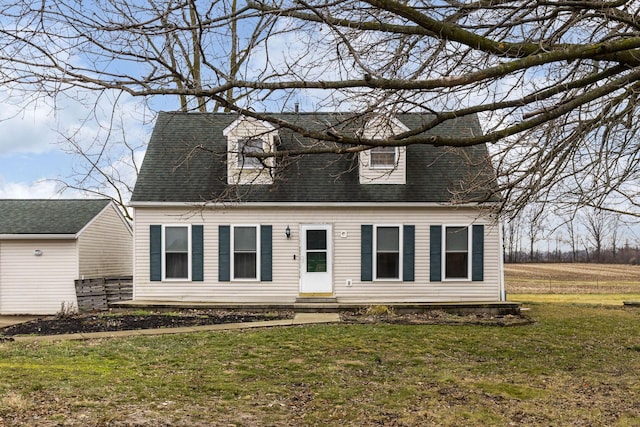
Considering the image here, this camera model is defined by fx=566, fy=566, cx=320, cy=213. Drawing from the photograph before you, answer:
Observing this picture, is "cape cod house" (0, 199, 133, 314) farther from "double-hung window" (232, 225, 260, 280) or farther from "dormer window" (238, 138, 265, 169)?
"dormer window" (238, 138, 265, 169)

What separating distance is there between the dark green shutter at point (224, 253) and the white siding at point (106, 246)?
4859 mm

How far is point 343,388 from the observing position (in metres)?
6.75

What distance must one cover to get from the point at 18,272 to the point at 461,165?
13.4 m

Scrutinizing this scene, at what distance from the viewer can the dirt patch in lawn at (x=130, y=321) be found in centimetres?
1157

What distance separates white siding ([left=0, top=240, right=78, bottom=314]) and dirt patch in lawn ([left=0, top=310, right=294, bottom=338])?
107 inches

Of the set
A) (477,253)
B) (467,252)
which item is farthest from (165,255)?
(477,253)

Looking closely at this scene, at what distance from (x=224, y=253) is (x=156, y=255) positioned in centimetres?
181

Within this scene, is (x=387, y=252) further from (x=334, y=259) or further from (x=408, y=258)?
(x=334, y=259)

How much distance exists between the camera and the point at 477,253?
1505 cm

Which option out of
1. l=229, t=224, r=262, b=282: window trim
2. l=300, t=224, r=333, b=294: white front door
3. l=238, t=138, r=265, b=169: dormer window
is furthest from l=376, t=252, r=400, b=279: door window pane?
l=238, t=138, r=265, b=169: dormer window

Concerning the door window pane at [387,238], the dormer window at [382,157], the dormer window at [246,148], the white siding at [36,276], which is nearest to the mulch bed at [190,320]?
the door window pane at [387,238]

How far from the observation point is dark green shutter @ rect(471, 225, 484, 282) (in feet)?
49.4

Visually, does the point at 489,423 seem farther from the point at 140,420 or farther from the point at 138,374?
the point at 138,374

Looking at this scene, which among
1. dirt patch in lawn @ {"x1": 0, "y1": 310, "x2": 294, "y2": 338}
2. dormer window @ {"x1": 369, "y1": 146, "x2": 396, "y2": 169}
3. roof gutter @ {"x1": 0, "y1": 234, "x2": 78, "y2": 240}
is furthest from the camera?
roof gutter @ {"x1": 0, "y1": 234, "x2": 78, "y2": 240}
